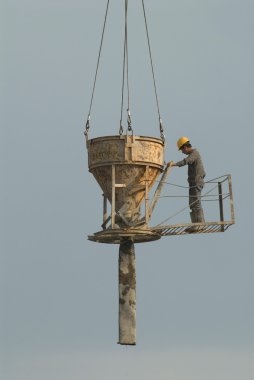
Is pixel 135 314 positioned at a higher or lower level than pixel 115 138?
lower

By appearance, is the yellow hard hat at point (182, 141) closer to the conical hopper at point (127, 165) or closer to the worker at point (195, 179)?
the worker at point (195, 179)

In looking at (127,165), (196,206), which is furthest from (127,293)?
(127,165)

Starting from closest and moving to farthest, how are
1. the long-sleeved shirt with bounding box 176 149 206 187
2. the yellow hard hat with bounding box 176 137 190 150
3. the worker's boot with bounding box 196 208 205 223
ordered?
the worker's boot with bounding box 196 208 205 223 < the long-sleeved shirt with bounding box 176 149 206 187 < the yellow hard hat with bounding box 176 137 190 150

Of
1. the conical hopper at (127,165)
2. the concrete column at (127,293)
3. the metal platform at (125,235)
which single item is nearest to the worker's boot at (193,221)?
the metal platform at (125,235)

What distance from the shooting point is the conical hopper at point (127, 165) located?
29.3m

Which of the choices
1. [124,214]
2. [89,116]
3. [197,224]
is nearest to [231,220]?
[197,224]

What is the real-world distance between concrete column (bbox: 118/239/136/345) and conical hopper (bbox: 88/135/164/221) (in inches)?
42.1

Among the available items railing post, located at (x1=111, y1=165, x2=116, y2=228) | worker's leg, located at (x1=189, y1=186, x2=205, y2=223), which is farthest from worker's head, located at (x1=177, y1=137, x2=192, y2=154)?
railing post, located at (x1=111, y1=165, x2=116, y2=228)

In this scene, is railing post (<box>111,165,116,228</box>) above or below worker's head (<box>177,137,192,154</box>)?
below

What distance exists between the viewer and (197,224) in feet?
96.2

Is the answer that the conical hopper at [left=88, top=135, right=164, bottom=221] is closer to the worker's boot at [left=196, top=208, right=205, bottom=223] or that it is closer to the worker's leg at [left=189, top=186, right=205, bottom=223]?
the worker's leg at [left=189, top=186, right=205, bottom=223]

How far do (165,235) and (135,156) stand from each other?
101 inches

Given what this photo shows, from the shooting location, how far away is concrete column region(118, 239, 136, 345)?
29234 millimetres

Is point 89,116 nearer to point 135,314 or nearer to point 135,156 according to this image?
point 135,156
